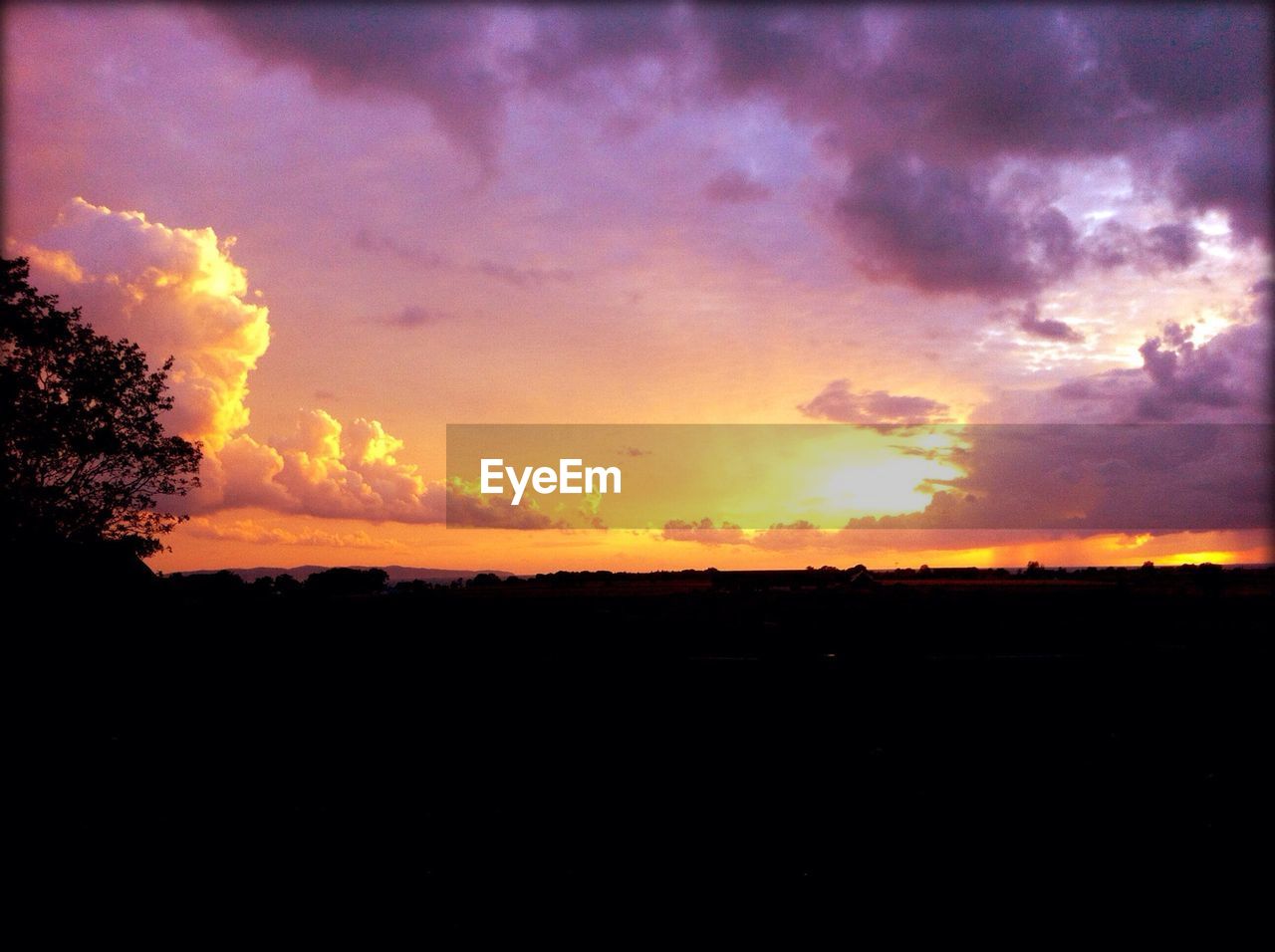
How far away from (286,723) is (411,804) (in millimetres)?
6353

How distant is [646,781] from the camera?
38.6 feet

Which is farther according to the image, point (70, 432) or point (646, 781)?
point (70, 432)

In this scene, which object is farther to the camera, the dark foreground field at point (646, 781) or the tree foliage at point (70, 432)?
the tree foliage at point (70, 432)

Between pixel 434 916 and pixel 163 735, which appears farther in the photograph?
pixel 163 735

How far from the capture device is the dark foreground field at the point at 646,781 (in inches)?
334

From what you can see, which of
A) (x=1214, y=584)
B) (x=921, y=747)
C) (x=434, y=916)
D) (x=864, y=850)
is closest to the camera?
(x=434, y=916)

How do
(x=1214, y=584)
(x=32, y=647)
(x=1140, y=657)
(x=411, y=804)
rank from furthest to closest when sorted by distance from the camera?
(x=1214, y=584), (x=32, y=647), (x=1140, y=657), (x=411, y=804)

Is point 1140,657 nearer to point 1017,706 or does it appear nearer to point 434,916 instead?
point 1017,706

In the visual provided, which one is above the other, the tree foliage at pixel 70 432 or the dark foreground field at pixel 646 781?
the tree foliage at pixel 70 432

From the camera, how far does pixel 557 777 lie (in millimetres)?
12016

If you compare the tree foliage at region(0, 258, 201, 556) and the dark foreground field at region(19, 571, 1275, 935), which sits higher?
the tree foliage at region(0, 258, 201, 556)

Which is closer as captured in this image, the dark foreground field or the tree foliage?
the dark foreground field

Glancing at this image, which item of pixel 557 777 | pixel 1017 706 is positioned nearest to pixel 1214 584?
pixel 1017 706

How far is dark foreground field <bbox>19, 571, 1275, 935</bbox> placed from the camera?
8477mm
